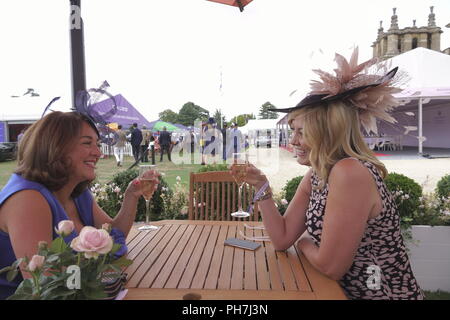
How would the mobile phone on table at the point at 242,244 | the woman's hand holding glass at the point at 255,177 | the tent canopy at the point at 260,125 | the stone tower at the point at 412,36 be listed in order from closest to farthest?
the mobile phone on table at the point at 242,244
the woman's hand holding glass at the point at 255,177
the tent canopy at the point at 260,125
the stone tower at the point at 412,36

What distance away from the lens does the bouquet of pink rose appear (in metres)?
0.65

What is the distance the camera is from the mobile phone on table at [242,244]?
1.51m

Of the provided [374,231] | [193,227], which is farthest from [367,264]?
[193,227]

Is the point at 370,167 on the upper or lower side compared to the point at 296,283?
upper

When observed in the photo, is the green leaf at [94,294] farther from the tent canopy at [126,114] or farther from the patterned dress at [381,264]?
the tent canopy at [126,114]

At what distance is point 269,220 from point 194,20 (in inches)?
84.9

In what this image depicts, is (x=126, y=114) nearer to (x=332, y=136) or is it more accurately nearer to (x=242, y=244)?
(x=242, y=244)

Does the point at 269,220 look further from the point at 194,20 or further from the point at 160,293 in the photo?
the point at 194,20

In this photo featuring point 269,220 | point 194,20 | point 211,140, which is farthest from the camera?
point 211,140

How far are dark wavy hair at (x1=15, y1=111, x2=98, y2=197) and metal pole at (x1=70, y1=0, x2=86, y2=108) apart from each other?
2.29 feet

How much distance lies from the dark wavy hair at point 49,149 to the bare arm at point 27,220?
136 mm

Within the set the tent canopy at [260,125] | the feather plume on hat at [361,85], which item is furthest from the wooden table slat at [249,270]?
the tent canopy at [260,125]

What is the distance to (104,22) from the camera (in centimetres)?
235
